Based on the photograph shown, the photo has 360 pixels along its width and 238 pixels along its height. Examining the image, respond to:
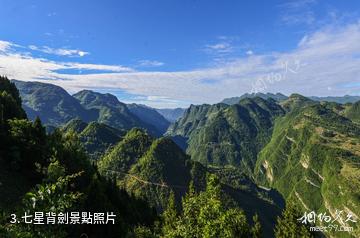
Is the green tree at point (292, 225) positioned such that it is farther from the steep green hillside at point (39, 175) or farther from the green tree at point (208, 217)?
the green tree at point (208, 217)

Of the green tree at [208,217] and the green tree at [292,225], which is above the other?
the green tree at [208,217]

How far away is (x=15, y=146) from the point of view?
305 feet

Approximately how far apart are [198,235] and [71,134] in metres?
155

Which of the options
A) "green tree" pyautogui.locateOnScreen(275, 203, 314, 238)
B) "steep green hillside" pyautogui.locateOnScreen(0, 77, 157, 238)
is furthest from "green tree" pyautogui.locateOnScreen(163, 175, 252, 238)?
"green tree" pyautogui.locateOnScreen(275, 203, 314, 238)

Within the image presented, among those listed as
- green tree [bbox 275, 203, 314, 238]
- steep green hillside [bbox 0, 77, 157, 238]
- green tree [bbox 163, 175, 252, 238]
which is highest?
green tree [bbox 163, 175, 252, 238]

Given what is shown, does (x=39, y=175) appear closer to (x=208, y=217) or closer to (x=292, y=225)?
(x=208, y=217)

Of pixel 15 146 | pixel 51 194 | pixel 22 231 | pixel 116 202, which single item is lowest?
pixel 116 202

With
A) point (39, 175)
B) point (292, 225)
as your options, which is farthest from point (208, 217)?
point (292, 225)

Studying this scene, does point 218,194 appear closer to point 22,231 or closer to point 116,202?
point 22,231

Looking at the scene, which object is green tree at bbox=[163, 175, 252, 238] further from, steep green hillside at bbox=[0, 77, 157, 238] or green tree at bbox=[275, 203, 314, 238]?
green tree at bbox=[275, 203, 314, 238]

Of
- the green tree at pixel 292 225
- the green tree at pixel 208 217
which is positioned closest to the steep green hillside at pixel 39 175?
the green tree at pixel 208 217

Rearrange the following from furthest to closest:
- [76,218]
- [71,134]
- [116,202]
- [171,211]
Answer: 1. [71,134]
2. [116,202]
3. [171,211]
4. [76,218]

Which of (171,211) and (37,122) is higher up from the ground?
(37,122)

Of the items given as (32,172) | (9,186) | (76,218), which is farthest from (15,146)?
(76,218)
